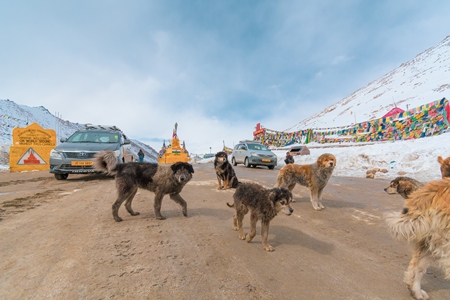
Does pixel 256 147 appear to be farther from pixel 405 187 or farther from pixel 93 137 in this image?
pixel 405 187

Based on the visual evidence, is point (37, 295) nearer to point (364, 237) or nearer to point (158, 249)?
point (158, 249)

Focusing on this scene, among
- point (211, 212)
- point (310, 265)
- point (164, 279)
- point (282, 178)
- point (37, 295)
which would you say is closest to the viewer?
point (37, 295)

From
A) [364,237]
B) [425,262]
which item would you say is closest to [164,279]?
[425,262]

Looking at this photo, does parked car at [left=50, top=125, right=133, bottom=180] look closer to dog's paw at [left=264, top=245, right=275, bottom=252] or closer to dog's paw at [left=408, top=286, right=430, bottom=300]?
dog's paw at [left=264, top=245, right=275, bottom=252]

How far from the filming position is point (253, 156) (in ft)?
54.3

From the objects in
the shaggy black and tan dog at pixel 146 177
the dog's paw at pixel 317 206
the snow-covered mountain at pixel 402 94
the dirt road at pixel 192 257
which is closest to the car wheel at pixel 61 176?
the dirt road at pixel 192 257

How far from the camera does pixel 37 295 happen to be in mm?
2078

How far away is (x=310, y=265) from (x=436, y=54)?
11423cm

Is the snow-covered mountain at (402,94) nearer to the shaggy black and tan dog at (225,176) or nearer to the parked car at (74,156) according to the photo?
the shaggy black and tan dog at (225,176)

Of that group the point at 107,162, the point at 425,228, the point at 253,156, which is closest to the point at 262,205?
the point at 425,228

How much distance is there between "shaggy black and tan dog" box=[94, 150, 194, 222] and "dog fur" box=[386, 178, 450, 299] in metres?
3.72

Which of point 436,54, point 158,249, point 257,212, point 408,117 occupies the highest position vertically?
point 436,54

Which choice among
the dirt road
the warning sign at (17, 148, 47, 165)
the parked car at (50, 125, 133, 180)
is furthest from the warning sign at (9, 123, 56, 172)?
the dirt road

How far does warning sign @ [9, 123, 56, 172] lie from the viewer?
14.4 meters
